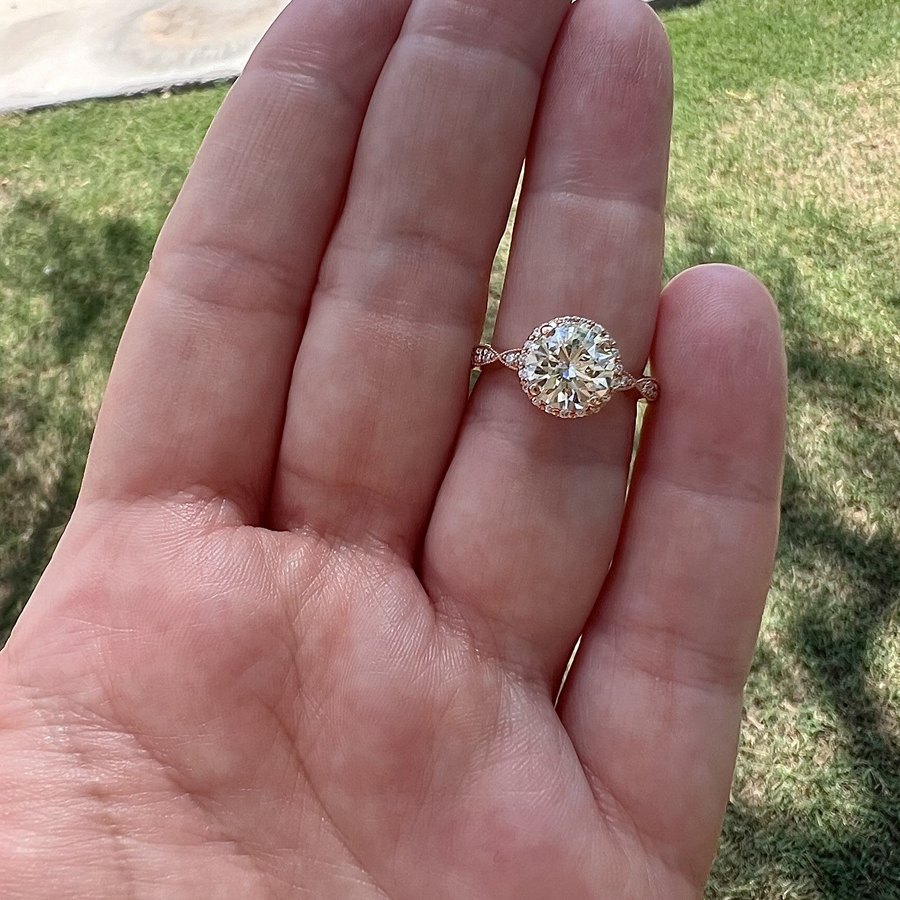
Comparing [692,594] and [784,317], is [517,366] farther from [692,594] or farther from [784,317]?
[784,317]

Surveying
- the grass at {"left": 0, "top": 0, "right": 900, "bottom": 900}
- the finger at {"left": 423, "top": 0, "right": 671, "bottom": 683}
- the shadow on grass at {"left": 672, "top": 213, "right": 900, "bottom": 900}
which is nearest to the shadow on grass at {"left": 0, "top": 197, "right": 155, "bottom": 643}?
the grass at {"left": 0, "top": 0, "right": 900, "bottom": 900}

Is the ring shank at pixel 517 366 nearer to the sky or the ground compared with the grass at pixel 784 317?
nearer to the sky

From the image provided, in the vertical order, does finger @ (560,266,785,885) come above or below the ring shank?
below

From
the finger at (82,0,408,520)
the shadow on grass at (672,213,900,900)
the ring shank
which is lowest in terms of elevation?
the shadow on grass at (672,213,900,900)

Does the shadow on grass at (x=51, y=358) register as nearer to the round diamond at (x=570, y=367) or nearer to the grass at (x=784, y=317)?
the grass at (x=784, y=317)

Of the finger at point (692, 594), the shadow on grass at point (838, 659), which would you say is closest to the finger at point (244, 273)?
the finger at point (692, 594)

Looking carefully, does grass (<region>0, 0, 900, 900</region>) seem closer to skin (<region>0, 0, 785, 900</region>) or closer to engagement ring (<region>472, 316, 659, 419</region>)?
skin (<region>0, 0, 785, 900</region>)

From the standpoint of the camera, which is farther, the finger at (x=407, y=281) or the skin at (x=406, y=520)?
the finger at (x=407, y=281)
